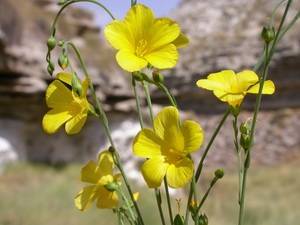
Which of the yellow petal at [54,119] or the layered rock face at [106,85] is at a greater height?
the yellow petal at [54,119]

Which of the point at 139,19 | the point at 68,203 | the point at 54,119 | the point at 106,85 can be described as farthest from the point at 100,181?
the point at 106,85

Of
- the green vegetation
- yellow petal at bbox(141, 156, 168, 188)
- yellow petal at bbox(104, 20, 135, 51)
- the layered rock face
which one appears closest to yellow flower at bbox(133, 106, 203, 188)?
yellow petal at bbox(141, 156, 168, 188)

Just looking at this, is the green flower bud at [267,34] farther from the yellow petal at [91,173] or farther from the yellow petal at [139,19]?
the yellow petal at [91,173]

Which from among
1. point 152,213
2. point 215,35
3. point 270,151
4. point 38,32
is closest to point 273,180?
point 270,151

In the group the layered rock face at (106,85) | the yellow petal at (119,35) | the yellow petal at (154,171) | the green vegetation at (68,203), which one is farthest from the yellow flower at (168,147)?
the layered rock face at (106,85)

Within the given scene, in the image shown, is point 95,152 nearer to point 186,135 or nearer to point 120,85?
point 120,85

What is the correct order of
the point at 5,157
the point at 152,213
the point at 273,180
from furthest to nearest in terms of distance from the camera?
the point at 273,180, the point at 5,157, the point at 152,213

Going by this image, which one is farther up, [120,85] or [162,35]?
[162,35]

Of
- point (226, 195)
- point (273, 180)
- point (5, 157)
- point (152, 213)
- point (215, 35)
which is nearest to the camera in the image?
point (152, 213)
